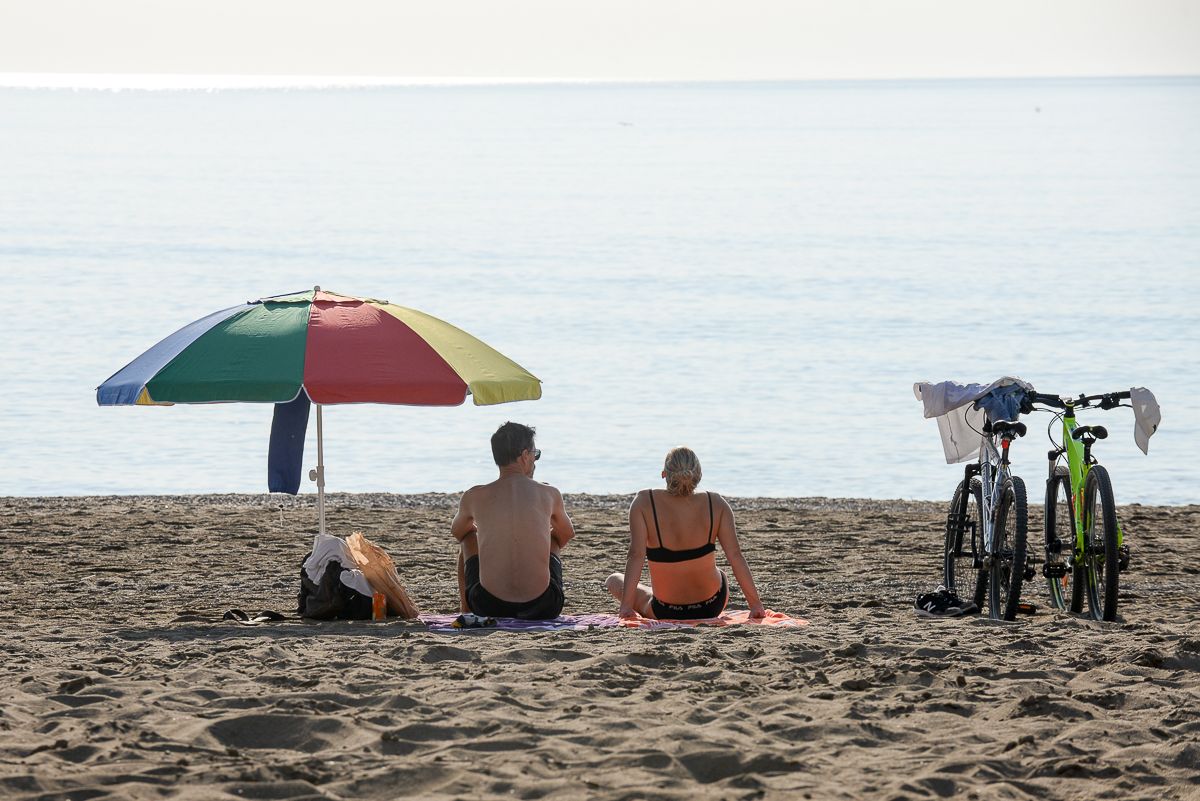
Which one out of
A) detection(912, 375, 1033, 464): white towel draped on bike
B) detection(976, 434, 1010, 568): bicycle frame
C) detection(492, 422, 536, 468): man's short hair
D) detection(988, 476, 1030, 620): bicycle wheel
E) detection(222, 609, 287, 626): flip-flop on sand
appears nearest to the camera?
detection(492, 422, 536, 468): man's short hair

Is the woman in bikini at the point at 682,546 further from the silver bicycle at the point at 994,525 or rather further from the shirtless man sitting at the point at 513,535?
the silver bicycle at the point at 994,525

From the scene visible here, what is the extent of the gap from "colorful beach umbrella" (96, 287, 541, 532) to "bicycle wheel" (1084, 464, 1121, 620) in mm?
2558

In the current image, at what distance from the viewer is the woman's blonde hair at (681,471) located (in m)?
6.90

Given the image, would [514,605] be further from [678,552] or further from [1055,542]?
[1055,542]

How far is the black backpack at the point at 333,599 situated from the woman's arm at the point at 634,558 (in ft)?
4.07

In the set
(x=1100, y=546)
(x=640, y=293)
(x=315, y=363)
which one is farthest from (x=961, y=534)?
(x=640, y=293)

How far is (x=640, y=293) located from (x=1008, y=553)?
27.8 meters

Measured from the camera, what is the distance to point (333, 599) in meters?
7.37

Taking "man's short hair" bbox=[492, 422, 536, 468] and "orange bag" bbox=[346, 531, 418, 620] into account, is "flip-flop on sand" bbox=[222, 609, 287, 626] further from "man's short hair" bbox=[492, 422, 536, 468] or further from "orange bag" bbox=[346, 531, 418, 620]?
"man's short hair" bbox=[492, 422, 536, 468]

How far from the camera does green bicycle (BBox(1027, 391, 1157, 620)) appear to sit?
695 cm

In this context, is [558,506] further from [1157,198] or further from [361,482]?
[1157,198]

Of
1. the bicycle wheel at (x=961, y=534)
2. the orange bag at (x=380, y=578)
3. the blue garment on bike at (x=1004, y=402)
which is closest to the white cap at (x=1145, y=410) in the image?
the blue garment on bike at (x=1004, y=402)

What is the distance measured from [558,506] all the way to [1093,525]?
243 centimetres

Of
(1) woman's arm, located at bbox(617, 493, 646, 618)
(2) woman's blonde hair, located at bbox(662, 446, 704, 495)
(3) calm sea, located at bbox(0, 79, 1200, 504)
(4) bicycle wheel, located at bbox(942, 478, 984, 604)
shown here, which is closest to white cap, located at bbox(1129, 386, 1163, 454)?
(4) bicycle wheel, located at bbox(942, 478, 984, 604)
